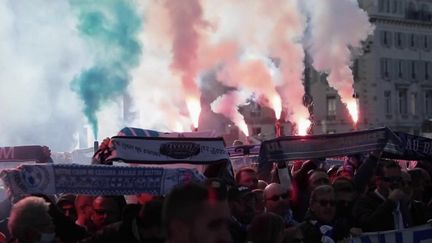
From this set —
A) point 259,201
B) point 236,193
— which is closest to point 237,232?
point 236,193

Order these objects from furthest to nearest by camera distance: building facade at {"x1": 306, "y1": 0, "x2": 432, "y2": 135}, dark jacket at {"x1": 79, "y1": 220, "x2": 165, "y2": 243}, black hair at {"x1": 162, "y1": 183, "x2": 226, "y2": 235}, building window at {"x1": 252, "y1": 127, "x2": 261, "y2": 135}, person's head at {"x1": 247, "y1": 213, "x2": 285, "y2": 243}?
building facade at {"x1": 306, "y1": 0, "x2": 432, "y2": 135}, building window at {"x1": 252, "y1": 127, "x2": 261, "y2": 135}, dark jacket at {"x1": 79, "y1": 220, "x2": 165, "y2": 243}, person's head at {"x1": 247, "y1": 213, "x2": 285, "y2": 243}, black hair at {"x1": 162, "y1": 183, "x2": 226, "y2": 235}

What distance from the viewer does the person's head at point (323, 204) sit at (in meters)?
7.24

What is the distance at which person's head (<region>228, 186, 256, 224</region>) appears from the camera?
7.72m

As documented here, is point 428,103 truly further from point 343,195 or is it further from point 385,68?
point 343,195

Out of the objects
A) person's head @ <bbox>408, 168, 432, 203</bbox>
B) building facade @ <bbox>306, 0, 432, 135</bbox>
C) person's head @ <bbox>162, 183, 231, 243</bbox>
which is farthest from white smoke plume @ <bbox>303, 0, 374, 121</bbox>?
building facade @ <bbox>306, 0, 432, 135</bbox>

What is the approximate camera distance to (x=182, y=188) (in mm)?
4035

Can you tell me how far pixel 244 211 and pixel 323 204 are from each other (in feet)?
2.77

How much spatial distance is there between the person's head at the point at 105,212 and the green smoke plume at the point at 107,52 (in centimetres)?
2381

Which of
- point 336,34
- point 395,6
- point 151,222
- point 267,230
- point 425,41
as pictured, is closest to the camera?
point 151,222

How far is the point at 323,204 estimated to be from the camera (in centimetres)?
724

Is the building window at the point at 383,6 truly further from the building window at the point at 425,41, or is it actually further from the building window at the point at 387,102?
the building window at the point at 387,102

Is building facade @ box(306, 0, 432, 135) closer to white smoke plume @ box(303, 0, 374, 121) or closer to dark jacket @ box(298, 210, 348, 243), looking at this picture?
white smoke plume @ box(303, 0, 374, 121)

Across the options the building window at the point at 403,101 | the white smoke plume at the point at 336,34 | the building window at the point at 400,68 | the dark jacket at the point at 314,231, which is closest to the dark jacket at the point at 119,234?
the dark jacket at the point at 314,231

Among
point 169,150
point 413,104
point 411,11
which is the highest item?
point 411,11
